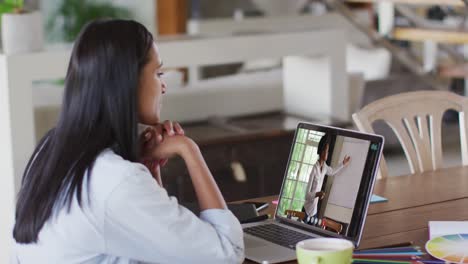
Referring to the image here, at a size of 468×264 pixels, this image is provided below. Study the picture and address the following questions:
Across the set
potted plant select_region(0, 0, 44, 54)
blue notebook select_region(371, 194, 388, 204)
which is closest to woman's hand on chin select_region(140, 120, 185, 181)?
blue notebook select_region(371, 194, 388, 204)

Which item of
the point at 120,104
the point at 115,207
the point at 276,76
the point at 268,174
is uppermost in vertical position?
the point at 120,104

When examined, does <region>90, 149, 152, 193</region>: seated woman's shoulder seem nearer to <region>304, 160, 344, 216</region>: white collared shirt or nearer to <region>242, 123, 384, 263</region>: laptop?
<region>242, 123, 384, 263</region>: laptop

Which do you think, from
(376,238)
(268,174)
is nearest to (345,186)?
(376,238)

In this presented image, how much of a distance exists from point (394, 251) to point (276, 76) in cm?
328

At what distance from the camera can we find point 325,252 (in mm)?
1639

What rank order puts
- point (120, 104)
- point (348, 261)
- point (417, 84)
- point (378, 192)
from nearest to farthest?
point (348, 261), point (120, 104), point (378, 192), point (417, 84)

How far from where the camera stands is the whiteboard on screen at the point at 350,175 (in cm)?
204

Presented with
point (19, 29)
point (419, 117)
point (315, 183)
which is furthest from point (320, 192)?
point (19, 29)

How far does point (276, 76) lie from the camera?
17.1 ft

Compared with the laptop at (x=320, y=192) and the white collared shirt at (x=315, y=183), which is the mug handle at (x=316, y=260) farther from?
the white collared shirt at (x=315, y=183)

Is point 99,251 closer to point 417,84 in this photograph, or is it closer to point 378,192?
point 378,192

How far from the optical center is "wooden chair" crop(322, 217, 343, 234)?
204 centimetres

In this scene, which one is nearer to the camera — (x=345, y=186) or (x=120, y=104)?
(x=120, y=104)

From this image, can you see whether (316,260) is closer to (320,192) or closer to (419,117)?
(320,192)
